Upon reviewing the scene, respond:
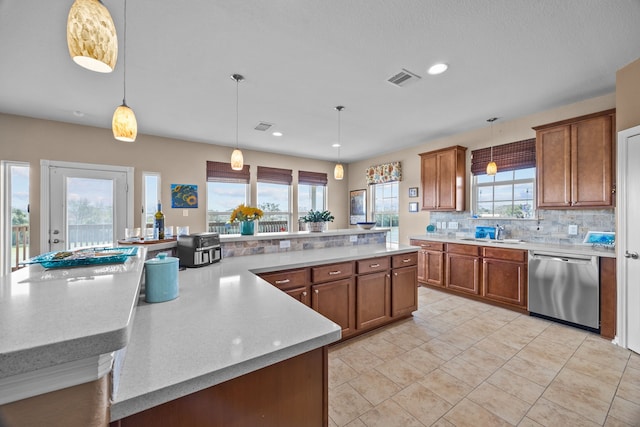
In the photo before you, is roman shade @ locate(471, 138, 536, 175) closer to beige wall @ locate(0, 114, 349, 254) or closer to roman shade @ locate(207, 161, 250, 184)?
beige wall @ locate(0, 114, 349, 254)

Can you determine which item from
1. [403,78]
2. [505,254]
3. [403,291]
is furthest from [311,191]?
[505,254]

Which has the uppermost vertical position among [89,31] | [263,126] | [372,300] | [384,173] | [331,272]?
[263,126]

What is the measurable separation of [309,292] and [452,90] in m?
2.70

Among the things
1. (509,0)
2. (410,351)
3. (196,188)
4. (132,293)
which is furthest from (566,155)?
(196,188)

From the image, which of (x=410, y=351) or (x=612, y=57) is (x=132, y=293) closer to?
(x=410, y=351)

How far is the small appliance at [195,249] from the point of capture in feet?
6.73

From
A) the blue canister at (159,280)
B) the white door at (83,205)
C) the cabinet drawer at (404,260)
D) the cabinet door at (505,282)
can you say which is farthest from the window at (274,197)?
the blue canister at (159,280)

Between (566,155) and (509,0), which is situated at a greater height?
(509,0)

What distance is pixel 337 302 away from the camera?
2.53 m

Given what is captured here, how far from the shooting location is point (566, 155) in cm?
315

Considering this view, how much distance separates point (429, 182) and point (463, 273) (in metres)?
1.69

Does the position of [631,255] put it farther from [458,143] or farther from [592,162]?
[458,143]

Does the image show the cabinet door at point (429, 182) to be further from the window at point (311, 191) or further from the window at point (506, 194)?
the window at point (311, 191)

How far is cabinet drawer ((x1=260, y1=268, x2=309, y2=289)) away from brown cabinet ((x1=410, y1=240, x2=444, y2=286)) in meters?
2.79
